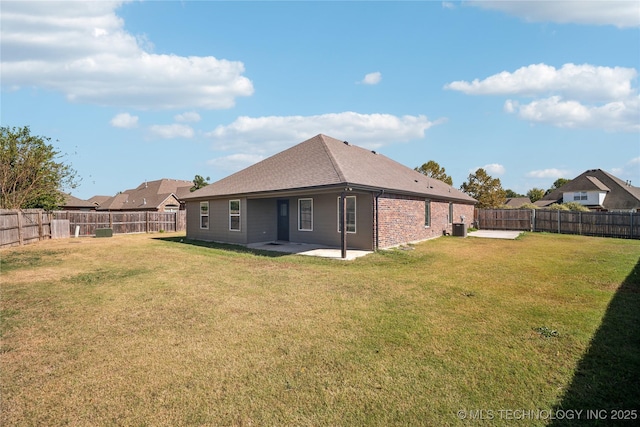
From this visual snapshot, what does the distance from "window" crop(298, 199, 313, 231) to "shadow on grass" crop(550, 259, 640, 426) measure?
11.2 metres

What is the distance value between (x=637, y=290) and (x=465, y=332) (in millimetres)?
5321

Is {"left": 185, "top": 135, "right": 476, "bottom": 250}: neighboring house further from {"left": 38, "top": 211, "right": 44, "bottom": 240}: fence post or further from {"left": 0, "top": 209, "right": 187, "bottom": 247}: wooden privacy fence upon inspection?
{"left": 38, "top": 211, "right": 44, "bottom": 240}: fence post

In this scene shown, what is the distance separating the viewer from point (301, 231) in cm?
1547

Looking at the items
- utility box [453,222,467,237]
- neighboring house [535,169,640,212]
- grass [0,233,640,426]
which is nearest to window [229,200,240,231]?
grass [0,233,640,426]

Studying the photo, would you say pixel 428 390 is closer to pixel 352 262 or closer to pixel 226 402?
pixel 226 402

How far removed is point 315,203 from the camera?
14.8 meters

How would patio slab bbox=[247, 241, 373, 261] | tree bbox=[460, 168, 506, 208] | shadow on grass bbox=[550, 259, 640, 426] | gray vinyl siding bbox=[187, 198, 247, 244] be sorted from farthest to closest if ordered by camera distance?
tree bbox=[460, 168, 506, 208]
gray vinyl siding bbox=[187, 198, 247, 244]
patio slab bbox=[247, 241, 373, 261]
shadow on grass bbox=[550, 259, 640, 426]

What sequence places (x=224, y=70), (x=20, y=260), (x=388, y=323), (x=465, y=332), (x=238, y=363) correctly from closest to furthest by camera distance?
(x=238, y=363) → (x=465, y=332) → (x=388, y=323) → (x=20, y=260) → (x=224, y=70)

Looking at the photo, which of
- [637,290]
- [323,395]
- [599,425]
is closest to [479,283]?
[637,290]

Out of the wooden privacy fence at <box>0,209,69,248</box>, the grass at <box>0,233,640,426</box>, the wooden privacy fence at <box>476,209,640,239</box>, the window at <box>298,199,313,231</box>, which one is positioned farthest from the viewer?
the wooden privacy fence at <box>476,209,640,239</box>

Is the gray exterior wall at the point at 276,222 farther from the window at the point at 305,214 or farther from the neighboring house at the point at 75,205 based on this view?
the neighboring house at the point at 75,205

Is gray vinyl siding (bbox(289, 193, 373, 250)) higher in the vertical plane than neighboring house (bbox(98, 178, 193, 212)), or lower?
lower

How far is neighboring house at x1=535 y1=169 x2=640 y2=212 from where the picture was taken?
36.9m

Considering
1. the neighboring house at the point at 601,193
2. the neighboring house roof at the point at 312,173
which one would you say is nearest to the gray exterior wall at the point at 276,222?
the neighboring house roof at the point at 312,173
